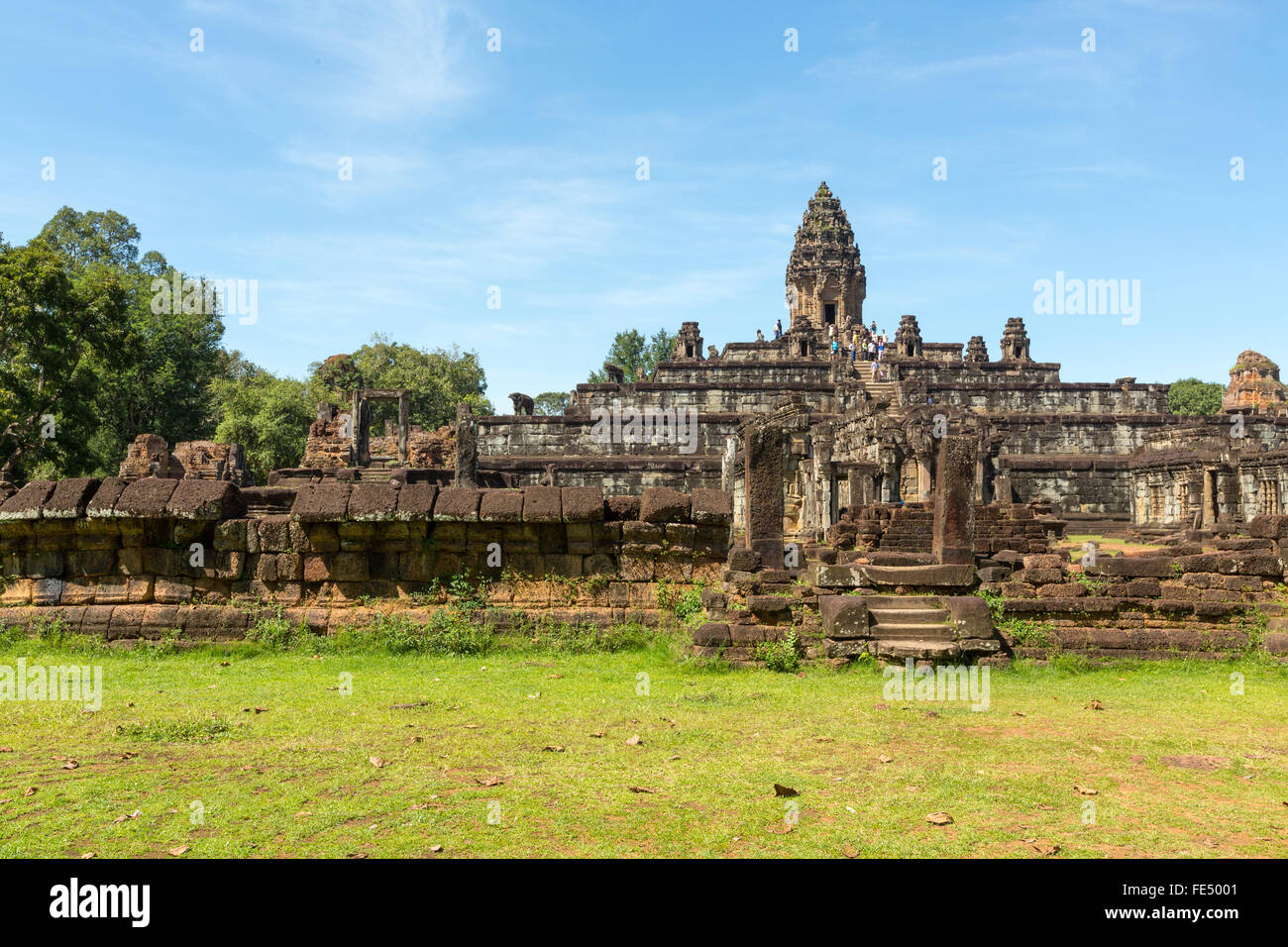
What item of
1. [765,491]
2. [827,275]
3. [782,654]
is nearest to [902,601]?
[782,654]

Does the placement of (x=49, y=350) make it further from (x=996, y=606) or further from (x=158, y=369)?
(x=996, y=606)

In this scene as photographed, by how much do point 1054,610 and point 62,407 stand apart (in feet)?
94.4

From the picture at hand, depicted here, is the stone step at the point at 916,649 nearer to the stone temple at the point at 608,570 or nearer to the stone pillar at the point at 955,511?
the stone temple at the point at 608,570

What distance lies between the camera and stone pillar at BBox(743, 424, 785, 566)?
9164mm

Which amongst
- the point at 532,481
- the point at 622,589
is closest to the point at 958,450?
the point at 622,589

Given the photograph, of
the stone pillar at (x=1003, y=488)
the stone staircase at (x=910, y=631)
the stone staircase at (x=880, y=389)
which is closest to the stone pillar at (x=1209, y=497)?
the stone pillar at (x=1003, y=488)

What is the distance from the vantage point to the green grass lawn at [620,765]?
379 cm

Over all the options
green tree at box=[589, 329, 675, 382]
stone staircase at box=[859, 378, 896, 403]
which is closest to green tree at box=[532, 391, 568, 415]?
green tree at box=[589, 329, 675, 382]

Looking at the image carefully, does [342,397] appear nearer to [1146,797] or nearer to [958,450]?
[958,450]

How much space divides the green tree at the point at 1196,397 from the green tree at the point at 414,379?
5943cm

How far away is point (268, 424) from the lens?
38312 millimetres

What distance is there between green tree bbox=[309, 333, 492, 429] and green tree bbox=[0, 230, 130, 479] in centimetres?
1722

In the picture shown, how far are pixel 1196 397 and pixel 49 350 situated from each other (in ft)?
272

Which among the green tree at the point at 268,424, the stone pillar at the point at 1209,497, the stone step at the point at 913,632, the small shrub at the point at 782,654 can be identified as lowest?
the small shrub at the point at 782,654
